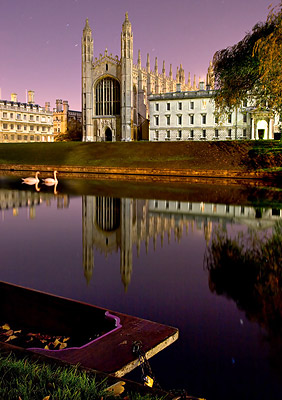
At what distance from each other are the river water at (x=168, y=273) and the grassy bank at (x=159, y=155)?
782 inches

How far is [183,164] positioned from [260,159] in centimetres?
784

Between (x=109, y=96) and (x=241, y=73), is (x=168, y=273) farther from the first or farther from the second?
(x=109, y=96)

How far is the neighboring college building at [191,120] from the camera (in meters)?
60.7

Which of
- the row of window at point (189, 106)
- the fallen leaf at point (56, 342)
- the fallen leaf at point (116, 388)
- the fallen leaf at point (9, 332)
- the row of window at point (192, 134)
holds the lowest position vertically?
the fallen leaf at point (56, 342)

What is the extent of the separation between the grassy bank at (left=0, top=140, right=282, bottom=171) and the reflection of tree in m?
25.2

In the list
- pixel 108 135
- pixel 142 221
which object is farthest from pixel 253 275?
pixel 108 135

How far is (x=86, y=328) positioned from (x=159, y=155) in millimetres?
39793

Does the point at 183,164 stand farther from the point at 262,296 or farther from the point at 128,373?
the point at 128,373

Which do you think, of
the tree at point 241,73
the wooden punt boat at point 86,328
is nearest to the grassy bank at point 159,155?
the tree at point 241,73

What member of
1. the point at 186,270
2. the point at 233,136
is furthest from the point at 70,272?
the point at 233,136

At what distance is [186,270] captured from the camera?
873 cm

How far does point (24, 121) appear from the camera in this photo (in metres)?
86.6

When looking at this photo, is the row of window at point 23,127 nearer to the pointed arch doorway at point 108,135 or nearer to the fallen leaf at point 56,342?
the pointed arch doorway at point 108,135

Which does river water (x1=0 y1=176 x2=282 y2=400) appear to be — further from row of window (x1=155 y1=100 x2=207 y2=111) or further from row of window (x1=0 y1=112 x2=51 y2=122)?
row of window (x1=0 y1=112 x2=51 y2=122)
